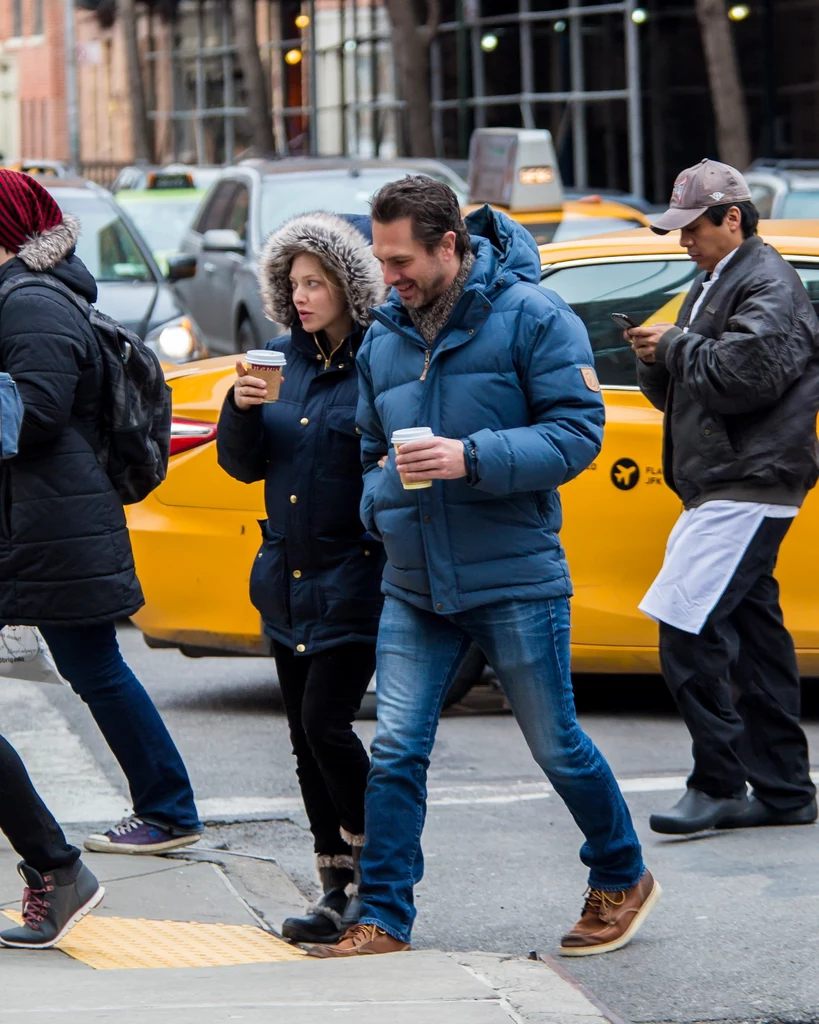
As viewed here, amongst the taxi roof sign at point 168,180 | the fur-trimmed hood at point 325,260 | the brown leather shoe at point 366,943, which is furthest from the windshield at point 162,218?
the brown leather shoe at point 366,943

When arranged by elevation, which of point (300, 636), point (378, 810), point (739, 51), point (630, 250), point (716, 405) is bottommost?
point (378, 810)

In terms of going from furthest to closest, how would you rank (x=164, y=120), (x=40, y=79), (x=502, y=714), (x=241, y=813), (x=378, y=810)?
(x=40, y=79) → (x=164, y=120) → (x=502, y=714) → (x=241, y=813) → (x=378, y=810)

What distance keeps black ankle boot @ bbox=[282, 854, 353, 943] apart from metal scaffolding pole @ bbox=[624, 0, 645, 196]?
93.1 feet

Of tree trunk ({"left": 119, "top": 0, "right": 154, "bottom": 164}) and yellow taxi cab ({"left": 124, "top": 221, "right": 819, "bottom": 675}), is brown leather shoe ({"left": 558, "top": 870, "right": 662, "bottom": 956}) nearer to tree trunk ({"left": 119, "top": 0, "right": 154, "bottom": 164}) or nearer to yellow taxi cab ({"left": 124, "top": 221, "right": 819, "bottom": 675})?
yellow taxi cab ({"left": 124, "top": 221, "right": 819, "bottom": 675})

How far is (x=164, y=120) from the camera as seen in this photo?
5647cm

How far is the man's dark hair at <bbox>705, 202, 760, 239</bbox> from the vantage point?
5516mm

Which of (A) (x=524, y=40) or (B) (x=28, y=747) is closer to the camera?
(B) (x=28, y=747)

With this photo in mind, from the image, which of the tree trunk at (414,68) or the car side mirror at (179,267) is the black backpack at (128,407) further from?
the tree trunk at (414,68)

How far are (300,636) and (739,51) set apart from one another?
30425 mm

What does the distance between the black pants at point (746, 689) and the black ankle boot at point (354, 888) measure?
1240 millimetres

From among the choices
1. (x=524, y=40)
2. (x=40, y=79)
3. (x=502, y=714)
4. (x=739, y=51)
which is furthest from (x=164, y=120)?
(x=502, y=714)

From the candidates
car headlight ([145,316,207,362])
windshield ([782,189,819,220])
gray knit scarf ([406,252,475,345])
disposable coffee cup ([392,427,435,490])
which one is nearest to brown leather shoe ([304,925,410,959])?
disposable coffee cup ([392,427,435,490])

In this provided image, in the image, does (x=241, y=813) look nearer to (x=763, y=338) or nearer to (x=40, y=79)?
(x=763, y=338)

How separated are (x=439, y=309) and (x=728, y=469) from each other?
145 centimetres
